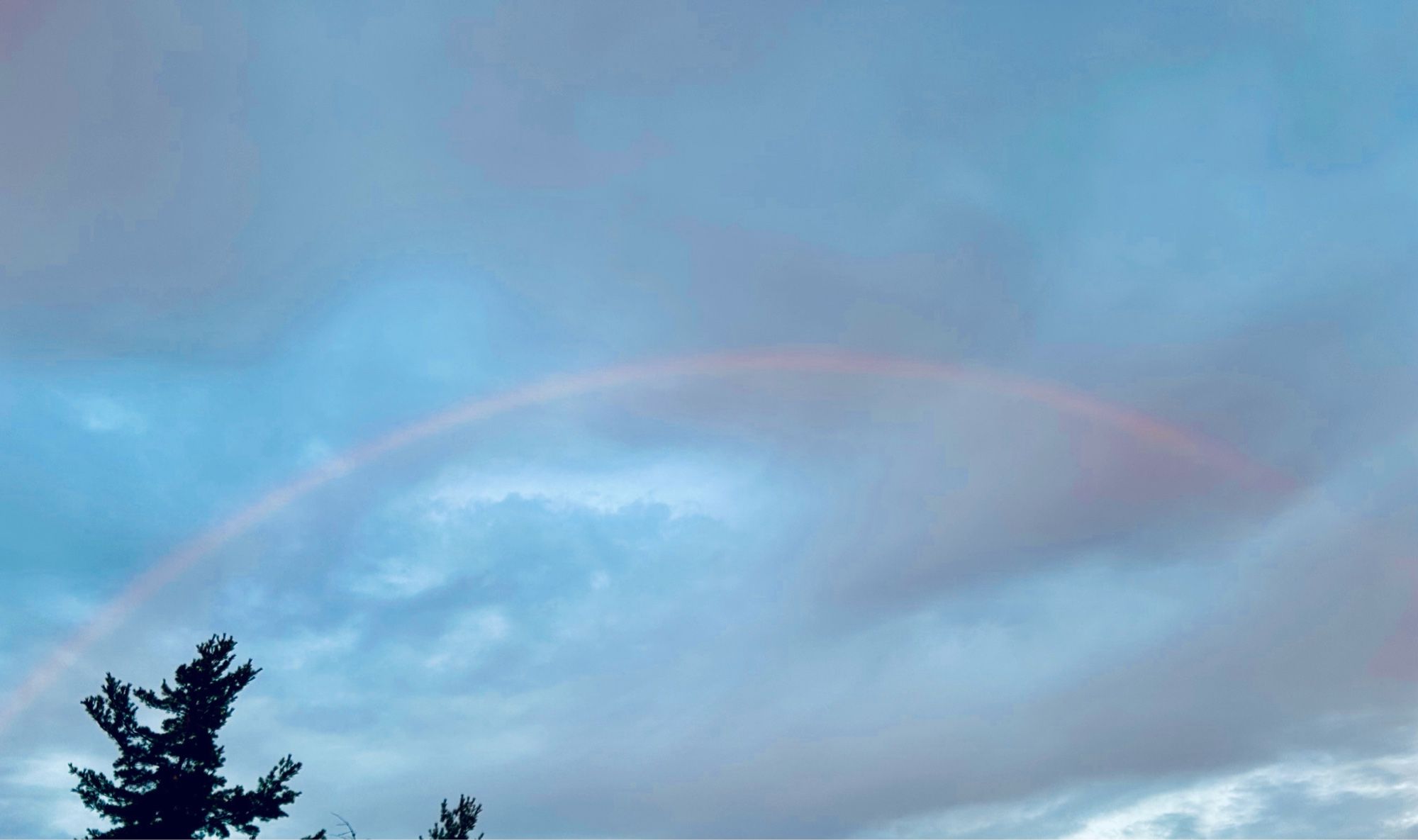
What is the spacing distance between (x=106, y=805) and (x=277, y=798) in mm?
5852

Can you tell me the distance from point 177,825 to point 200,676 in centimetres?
579

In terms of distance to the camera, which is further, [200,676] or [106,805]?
[200,676]

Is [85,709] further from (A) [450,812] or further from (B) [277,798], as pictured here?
(A) [450,812]

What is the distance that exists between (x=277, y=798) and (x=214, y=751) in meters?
3.10

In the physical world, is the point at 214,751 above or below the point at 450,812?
above

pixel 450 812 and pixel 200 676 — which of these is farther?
pixel 200 676

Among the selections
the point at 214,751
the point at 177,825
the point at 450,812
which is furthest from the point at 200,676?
the point at 450,812

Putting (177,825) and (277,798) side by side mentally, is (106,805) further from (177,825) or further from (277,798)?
(277,798)

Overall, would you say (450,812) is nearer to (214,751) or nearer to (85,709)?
(214,751)

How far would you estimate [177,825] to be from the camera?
129ft

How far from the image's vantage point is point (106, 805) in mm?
39188

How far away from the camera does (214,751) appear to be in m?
41.4

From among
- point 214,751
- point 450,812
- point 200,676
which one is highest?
point 200,676

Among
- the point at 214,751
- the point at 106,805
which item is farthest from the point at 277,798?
the point at 106,805
